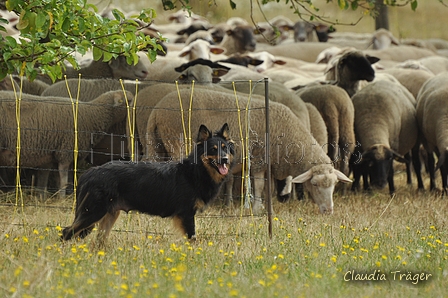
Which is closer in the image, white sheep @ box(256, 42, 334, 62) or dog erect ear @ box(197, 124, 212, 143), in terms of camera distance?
dog erect ear @ box(197, 124, 212, 143)

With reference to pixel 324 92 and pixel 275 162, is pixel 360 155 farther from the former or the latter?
pixel 275 162

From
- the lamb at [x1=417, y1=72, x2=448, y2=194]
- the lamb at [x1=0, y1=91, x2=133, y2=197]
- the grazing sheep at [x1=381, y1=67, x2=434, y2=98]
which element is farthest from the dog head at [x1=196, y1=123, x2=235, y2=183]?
the grazing sheep at [x1=381, y1=67, x2=434, y2=98]

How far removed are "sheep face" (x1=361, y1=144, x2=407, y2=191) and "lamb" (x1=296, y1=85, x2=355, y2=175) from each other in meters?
0.31

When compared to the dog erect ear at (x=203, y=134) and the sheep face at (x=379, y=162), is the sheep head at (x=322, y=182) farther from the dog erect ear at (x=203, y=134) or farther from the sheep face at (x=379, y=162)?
the dog erect ear at (x=203, y=134)

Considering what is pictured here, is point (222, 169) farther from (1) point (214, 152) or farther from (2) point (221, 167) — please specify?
(1) point (214, 152)

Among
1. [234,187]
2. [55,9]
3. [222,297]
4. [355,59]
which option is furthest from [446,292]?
[355,59]

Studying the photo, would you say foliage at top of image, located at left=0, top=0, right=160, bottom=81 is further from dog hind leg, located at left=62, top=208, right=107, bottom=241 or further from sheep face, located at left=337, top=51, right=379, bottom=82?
sheep face, located at left=337, top=51, right=379, bottom=82

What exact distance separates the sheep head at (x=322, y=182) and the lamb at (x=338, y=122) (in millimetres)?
1882

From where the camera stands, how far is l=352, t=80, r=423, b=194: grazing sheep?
10.6 meters

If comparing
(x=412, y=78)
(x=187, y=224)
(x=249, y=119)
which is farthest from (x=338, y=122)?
(x=187, y=224)

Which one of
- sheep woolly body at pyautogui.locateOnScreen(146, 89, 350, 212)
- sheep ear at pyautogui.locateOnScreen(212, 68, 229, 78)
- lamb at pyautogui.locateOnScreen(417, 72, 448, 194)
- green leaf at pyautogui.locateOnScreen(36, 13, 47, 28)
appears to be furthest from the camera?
sheep ear at pyautogui.locateOnScreen(212, 68, 229, 78)

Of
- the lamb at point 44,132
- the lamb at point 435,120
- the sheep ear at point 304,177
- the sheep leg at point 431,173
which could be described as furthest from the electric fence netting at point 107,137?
the sheep leg at point 431,173

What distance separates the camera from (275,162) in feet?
30.3

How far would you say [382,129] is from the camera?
1106cm
